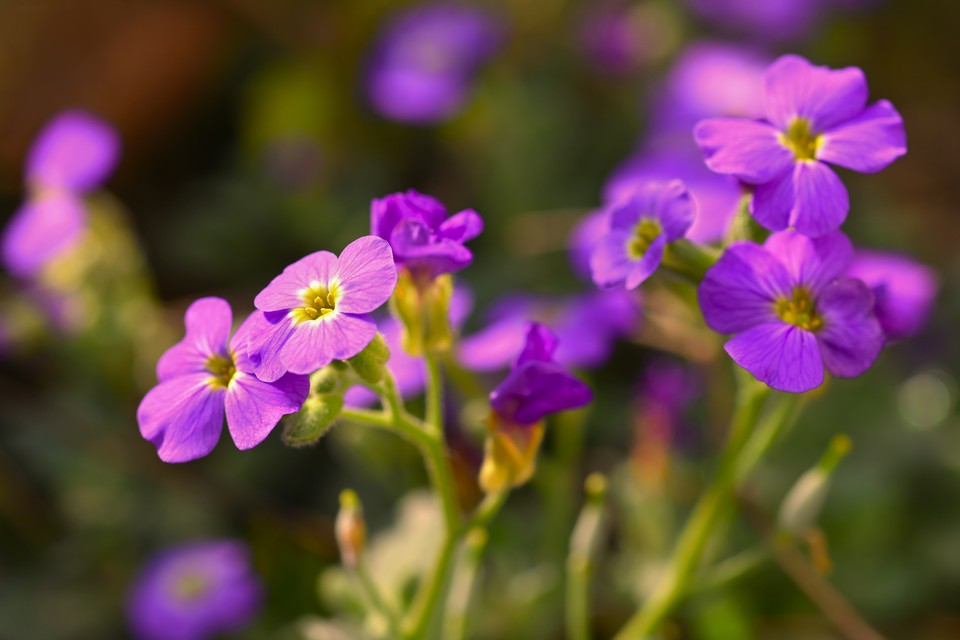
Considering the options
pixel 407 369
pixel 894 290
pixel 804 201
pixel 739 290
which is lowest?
pixel 407 369

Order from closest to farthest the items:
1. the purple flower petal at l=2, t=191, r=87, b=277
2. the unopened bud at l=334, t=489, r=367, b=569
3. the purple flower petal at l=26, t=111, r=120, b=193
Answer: the unopened bud at l=334, t=489, r=367, b=569 → the purple flower petal at l=2, t=191, r=87, b=277 → the purple flower petal at l=26, t=111, r=120, b=193

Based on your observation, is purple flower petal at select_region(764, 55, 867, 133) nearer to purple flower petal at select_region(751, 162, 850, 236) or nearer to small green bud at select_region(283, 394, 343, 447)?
purple flower petal at select_region(751, 162, 850, 236)

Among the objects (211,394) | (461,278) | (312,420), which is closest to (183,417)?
A: (211,394)

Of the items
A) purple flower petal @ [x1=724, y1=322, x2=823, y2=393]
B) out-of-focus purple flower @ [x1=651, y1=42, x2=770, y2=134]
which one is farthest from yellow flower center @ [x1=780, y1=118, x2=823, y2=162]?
out-of-focus purple flower @ [x1=651, y1=42, x2=770, y2=134]

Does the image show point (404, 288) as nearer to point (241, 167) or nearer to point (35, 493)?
point (35, 493)

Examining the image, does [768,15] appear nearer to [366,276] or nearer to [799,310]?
[799,310]

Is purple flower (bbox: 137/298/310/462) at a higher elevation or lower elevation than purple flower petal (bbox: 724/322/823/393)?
lower
